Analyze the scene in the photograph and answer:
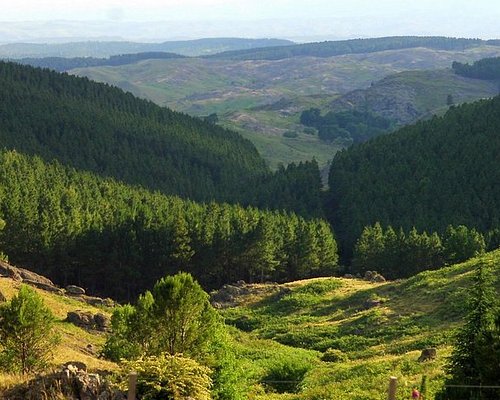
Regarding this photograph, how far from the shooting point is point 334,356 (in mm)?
61500

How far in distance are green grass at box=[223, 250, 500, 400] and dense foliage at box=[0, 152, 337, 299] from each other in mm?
18909

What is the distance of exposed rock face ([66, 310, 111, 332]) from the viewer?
67375mm

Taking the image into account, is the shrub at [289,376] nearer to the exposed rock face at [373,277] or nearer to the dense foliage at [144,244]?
the exposed rock face at [373,277]

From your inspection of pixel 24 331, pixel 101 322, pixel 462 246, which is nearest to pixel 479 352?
pixel 24 331

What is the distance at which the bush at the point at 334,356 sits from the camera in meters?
60.2

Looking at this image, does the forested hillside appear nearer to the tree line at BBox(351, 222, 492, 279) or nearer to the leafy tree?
the tree line at BBox(351, 222, 492, 279)

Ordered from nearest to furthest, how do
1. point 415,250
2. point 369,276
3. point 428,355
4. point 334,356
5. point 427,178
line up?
point 428,355, point 334,356, point 369,276, point 415,250, point 427,178

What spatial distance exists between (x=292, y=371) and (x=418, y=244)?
70.3m

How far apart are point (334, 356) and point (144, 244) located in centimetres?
5930

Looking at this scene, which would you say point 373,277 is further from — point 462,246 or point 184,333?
point 184,333

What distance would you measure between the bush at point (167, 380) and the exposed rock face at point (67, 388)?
102 centimetres

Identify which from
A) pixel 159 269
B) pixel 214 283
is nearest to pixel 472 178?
pixel 214 283

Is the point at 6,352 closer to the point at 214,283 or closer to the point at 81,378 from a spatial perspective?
the point at 81,378

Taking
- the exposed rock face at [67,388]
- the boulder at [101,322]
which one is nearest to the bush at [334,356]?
the boulder at [101,322]
